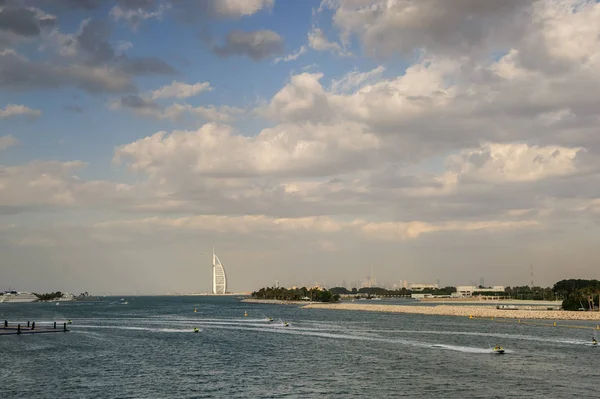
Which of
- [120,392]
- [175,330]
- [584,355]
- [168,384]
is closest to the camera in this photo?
[120,392]

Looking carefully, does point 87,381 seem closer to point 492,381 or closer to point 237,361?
point 237,361

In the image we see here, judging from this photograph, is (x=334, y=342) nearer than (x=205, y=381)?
No

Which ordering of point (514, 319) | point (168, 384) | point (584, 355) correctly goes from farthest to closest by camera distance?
1. point (514, 319)
2. point (584, 355)
3. point (168, 384)

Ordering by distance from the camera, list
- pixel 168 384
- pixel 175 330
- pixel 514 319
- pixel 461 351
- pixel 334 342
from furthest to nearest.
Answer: pixel 514 319
pixel 175 330
pixel 334 342
pixel 461 351
pixel 168 384

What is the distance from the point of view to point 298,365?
8250 centimetres

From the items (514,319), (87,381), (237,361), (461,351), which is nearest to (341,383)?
(237,361)

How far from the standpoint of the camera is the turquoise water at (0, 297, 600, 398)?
63.8 meters

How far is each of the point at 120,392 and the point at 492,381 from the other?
43.1 metres

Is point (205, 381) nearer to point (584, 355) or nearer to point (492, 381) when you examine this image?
point (492, 381)

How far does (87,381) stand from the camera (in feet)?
227

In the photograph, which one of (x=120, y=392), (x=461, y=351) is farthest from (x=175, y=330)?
(x=120, y=392)

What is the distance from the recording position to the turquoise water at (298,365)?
63.8m

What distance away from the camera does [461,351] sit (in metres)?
100

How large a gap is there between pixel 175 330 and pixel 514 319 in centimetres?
11193
